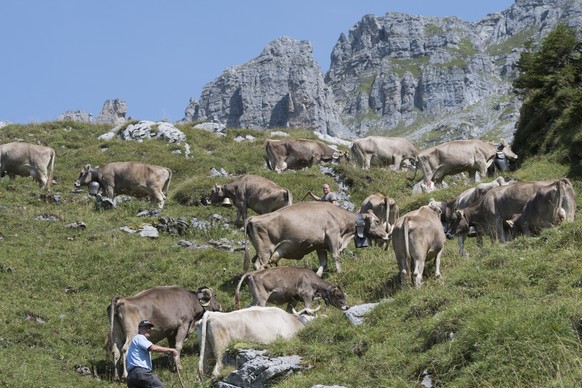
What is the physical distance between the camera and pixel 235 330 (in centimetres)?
1675

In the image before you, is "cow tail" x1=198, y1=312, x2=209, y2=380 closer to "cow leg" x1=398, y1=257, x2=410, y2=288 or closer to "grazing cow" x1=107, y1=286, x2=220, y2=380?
"grazing cow" x1=107, y1=286, x2=220, y2=380

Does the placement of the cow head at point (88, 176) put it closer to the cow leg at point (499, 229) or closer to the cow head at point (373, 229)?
the cow head at point (373, 229)

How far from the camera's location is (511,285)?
611 inches

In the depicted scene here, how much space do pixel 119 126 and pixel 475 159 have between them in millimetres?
22476

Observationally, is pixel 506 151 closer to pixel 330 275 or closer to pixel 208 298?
pixel 330 275

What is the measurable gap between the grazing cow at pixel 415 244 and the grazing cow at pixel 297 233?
3.54 m

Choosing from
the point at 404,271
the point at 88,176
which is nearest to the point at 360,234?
the point at 404,271

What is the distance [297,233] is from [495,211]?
5.36 m

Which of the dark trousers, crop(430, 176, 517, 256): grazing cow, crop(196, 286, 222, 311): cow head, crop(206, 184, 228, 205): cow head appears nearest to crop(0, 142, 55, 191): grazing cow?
crop(206, 184, 228, 205): cow head

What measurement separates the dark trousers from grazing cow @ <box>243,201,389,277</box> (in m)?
8.37

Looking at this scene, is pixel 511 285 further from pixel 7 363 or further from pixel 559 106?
pixel 559 106

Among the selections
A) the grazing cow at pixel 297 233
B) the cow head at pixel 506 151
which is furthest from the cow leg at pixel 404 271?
Answer: the cow head at pixel 506 151

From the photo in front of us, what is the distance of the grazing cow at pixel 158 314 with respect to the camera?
59.4 ft

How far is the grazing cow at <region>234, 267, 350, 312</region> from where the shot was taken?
1953cm
